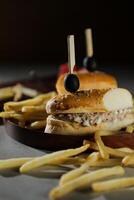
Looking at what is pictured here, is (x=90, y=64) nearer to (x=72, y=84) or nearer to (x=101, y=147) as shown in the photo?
(x=72, y=84)

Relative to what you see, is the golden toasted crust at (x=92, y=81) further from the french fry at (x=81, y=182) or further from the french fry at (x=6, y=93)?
the french fry at (x=81, y=182)

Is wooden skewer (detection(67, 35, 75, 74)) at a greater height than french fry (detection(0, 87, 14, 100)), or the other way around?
wooden skewer (detection(67, 35, 75, 74))

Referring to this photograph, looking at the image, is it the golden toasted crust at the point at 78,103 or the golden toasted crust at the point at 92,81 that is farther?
the golden toasted crust at the point at 92,81

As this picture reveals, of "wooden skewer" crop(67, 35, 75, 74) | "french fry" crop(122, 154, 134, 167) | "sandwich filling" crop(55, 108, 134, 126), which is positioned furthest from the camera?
"wooden skewer" crop(67, 35, 75, 74)

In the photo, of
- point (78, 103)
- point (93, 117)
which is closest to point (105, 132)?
point (93, 117)

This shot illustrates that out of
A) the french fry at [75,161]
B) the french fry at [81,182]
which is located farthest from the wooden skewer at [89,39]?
the french fry at [81,182]

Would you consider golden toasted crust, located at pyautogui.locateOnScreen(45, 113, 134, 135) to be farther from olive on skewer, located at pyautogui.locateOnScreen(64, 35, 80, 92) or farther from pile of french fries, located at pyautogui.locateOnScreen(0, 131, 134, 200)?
olive on skewer, located at pyautogui.locateOnScreen(64, 35, 80, 92)

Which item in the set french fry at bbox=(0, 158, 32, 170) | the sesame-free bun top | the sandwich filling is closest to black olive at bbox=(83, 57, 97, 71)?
the sesame-free bun top
